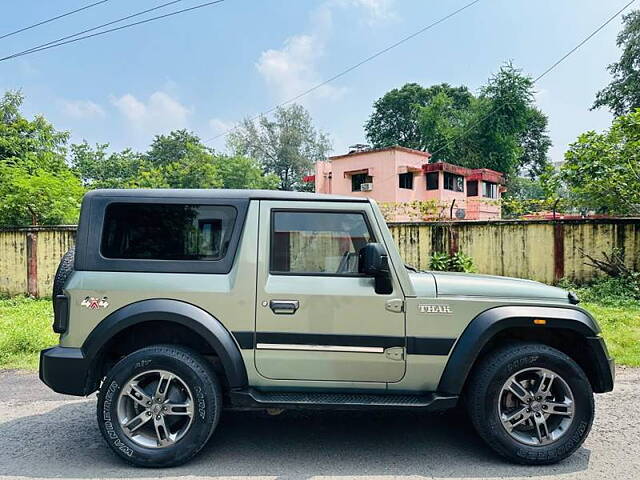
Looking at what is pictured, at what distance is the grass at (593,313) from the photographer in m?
6.44

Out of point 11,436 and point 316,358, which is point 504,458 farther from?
point 11,436

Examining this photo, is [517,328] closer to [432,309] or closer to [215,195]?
[432,309]

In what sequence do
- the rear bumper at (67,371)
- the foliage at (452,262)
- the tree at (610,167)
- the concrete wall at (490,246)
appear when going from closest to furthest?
the rear bumper at (67,371)
the concrete wall at (490,246)
the tree at (610,167)
the foliage at (452,262)

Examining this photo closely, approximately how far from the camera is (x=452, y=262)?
1103 centimetres

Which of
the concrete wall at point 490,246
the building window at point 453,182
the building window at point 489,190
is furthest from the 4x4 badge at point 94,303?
the building window at point 489,190

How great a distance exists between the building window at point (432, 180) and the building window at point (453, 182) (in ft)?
2.51

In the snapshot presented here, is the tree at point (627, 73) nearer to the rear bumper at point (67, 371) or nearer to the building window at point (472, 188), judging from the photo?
the building window at point (472, 188)

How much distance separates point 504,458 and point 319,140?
50.6 metres

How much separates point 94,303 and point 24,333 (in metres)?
4.61

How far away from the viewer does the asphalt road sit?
3209mm

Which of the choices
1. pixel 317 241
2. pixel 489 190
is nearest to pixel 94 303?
pixel 317 241

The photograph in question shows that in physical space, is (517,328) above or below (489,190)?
below

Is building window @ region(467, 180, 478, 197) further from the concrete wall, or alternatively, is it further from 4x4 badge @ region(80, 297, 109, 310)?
4x4 badge @ region(80, 297, 109, 310)

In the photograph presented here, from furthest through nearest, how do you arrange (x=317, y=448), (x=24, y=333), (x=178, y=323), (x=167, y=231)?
(x=24, y=333) < (x=317, y=448) < (x=167, y=231) < (x=178, y=323)
